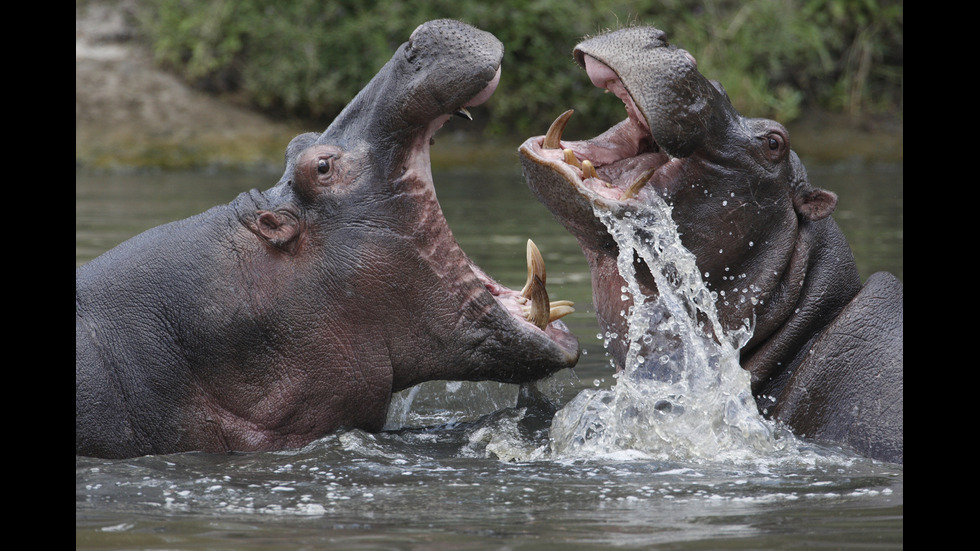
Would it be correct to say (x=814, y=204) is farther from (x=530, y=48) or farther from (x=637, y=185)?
(x=530, y=48)

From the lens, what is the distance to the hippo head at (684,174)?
454 cm

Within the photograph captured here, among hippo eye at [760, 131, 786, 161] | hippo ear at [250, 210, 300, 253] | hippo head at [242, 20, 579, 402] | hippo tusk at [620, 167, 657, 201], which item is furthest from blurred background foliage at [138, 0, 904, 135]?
hippo ear at [250, 210, 300, 253]

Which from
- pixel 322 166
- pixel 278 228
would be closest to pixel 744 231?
pixel 322 166

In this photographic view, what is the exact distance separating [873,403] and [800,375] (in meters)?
0.29

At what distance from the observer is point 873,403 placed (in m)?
4.51

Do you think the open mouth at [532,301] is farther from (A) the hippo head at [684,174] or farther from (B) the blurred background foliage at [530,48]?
(B) the blurred background foliage at [530,48]

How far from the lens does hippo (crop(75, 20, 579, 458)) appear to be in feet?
14.6

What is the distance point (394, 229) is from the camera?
4.59m

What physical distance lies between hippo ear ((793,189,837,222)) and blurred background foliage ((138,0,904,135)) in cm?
1131

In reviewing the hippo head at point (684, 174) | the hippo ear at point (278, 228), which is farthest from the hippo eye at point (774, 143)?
the hippo ear at point (278, 228)

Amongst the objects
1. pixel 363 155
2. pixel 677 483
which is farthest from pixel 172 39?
pixel 677 483

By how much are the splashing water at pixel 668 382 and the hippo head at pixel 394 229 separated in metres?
0.42

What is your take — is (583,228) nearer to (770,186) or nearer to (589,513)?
(770,186)

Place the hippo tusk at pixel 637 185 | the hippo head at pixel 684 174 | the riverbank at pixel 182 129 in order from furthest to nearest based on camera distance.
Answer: the riverbank at pixel 182 129 < the hippo tusk at pixel 637 185 < the hippo head at pixel 684 174
